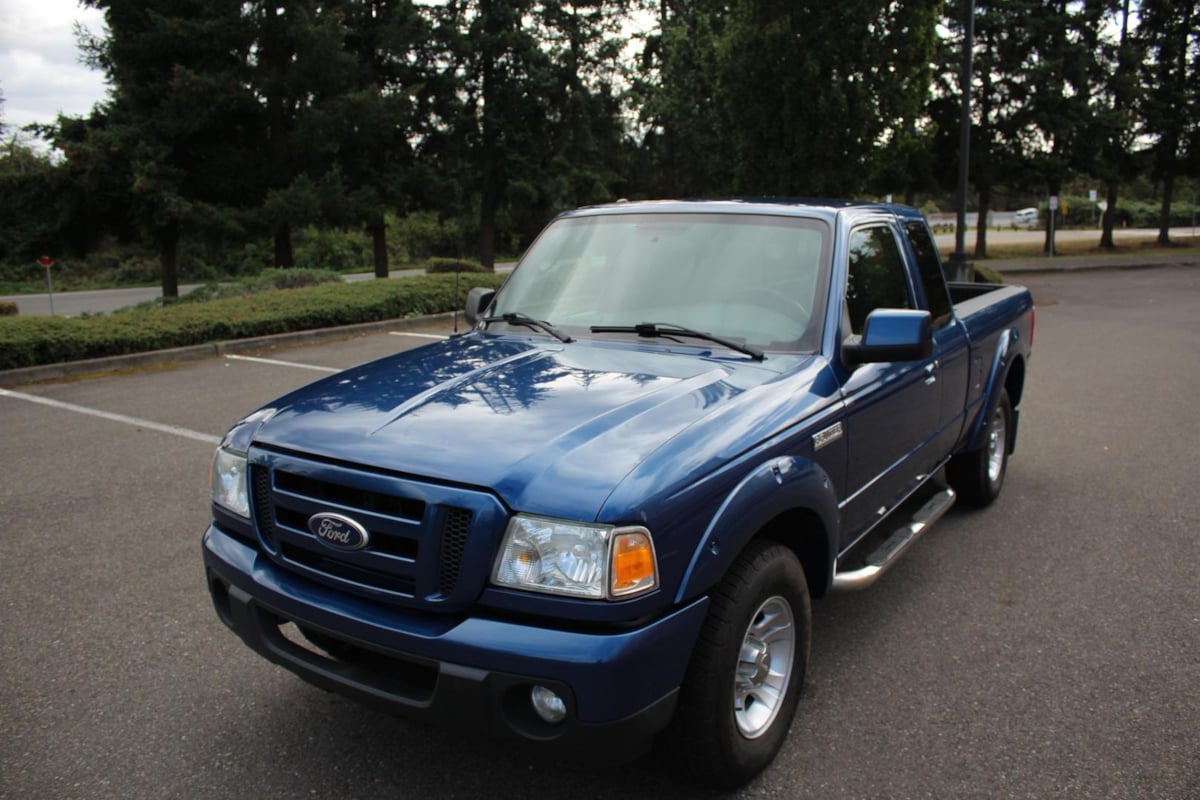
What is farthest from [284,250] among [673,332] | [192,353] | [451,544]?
[451,544]

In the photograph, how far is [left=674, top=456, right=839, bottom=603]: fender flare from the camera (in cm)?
242

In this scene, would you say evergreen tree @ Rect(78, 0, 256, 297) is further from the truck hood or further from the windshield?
the truck hood

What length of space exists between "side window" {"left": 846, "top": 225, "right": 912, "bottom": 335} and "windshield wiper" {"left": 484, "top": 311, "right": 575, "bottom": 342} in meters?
1.16

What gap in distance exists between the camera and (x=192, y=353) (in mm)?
11836

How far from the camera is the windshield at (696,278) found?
3.51m

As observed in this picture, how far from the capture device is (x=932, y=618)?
3973 mm

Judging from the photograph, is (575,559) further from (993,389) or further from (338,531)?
(993,389)

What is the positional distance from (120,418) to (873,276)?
703cm

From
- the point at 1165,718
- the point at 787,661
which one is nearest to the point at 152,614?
the point at 787,661

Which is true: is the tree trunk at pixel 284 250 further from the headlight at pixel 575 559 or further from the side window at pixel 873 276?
the headlight at pixel 575 559

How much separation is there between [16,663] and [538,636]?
2645 millimetres

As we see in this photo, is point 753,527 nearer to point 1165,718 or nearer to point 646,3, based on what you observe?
point 1165,718

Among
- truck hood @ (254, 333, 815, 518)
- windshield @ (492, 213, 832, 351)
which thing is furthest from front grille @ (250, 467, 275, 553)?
windshield @ (492, 213, 832, 351)

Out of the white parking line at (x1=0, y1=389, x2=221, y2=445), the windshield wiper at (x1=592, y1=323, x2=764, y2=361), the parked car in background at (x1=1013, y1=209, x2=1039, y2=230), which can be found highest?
the parked car in background at (x1=1013, y1=209, x2=1039, y2=230)
